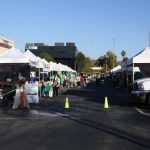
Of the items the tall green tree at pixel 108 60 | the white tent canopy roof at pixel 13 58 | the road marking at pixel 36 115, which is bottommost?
the road marking at pixel 36 115

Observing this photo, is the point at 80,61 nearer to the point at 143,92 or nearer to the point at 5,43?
the point at 5,43

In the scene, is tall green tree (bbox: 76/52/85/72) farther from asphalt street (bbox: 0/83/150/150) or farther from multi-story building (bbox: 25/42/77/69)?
asphalt street (bbox: 0/83/150/150)

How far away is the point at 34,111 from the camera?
1898 centimetres

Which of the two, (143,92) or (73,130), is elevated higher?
(143,92)

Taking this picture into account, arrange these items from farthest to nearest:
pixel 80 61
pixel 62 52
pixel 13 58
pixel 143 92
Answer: pixel 62 52 < pixel 80 61 < pixel 13 58 < pixel 143 92

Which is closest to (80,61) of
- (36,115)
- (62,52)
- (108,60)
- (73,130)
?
(62,52)

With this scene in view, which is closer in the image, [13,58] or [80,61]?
Answer: [13,58]

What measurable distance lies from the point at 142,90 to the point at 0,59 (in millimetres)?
8721

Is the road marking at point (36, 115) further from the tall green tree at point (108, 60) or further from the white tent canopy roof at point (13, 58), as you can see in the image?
the tall green tree at point (108, 60)

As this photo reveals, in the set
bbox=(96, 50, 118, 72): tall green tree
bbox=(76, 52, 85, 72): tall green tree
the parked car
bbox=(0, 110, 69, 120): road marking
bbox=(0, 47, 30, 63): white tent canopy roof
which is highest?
bbox=(96, 50, 118, 72): tall green tree

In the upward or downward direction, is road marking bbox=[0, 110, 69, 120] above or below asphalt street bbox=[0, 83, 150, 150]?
above

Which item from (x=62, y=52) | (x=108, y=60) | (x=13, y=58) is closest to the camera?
(x=13, y=58)

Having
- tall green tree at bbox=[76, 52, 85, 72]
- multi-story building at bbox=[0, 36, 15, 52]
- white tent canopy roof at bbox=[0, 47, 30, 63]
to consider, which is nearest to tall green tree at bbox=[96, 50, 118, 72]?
tall green tree at bbox=[76, 52, 85, 72]

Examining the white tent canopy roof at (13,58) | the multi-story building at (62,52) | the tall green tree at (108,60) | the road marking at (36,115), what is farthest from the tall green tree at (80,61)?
the road marking at (36,115)
